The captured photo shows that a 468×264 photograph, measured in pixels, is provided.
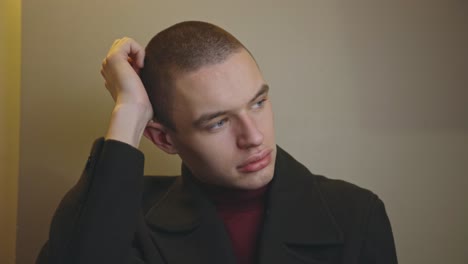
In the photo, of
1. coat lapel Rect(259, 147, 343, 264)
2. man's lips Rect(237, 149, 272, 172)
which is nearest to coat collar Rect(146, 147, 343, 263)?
coat lapel Rect(259, 147, 343, 264)

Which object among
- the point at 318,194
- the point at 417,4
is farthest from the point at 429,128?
the point at 318,194

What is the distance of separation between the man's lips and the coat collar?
10 centimetres

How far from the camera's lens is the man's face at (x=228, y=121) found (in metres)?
0.97

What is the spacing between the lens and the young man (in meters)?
0.92

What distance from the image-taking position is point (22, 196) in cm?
142

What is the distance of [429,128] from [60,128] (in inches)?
46.1

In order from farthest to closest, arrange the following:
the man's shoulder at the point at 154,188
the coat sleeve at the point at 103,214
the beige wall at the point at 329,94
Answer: the beige wall at the point at 329,94 → the man's shoulder at the point at 154,188 → the coat sleeve at the point at 103,214

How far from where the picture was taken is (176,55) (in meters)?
1.03

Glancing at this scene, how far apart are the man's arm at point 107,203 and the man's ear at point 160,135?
6 cm

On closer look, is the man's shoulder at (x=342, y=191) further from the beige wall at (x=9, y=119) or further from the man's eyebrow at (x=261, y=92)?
the beige wall at (x=9, y=119)

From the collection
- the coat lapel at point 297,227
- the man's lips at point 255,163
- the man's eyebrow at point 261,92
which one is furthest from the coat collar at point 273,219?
the man's eyebrow at point 261,92

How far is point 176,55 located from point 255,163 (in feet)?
1.04

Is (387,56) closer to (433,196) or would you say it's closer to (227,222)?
Result: (433,196)

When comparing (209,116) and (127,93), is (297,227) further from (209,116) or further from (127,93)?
(127,93)
